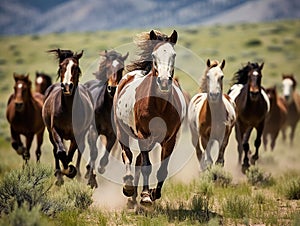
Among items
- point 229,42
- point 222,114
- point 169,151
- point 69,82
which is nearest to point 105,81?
point 69,82

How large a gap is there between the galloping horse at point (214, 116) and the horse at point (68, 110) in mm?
2527

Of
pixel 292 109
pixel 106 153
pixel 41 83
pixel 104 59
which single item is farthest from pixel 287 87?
pixel 106 153

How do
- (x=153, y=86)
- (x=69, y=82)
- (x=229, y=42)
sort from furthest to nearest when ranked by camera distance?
(x=229, y=42) → (x=69, y=82) → (x=153, y=86)

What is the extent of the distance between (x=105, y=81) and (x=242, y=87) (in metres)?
3.88

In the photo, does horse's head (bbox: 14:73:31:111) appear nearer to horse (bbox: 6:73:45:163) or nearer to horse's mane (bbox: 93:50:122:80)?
horse (bbox: 6:73:45:163)

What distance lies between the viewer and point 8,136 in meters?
22.1

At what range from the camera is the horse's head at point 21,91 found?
1235 cm

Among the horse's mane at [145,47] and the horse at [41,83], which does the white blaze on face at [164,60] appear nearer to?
the horse's mane at [145,47]

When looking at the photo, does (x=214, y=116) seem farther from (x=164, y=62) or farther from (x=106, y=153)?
(x=164, y=62)

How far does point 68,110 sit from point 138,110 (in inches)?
94.4

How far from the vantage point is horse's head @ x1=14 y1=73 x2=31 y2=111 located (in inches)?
486

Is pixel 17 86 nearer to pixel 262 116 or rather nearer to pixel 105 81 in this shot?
Answer: pixel 105 81

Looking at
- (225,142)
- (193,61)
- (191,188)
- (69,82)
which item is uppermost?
(193,61)

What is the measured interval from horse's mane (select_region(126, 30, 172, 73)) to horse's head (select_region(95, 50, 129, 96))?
1.29 m
